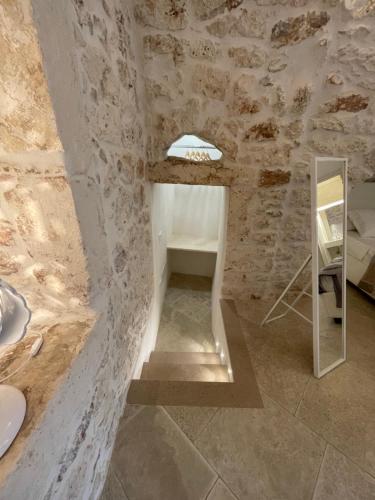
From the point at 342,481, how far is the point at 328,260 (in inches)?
39.9

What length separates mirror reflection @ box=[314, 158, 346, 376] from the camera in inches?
45.3

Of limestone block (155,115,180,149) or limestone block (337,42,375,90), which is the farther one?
limestone block (155,115,180,149)

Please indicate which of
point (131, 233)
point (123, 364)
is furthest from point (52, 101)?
point (123, 364)

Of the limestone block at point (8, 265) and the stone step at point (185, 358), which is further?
the stone step at point (185, 358)

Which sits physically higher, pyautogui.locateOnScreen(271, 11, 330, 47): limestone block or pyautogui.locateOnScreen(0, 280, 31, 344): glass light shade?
pyautogui.locateOnScreen(271, 11, 330, 47): limestone block

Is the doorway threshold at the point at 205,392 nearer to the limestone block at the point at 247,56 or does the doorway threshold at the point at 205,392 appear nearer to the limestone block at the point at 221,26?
the limestone block at the point at 247,56

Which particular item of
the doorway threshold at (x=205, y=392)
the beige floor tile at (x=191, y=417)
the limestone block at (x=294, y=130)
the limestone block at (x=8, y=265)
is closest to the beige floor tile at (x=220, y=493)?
the beige floor tile at (x=191, y=417)

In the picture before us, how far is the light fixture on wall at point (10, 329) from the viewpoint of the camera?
43 cm

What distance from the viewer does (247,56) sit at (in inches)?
41.7

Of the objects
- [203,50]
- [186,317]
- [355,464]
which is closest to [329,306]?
[355,464]

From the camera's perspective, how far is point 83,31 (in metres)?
0.63

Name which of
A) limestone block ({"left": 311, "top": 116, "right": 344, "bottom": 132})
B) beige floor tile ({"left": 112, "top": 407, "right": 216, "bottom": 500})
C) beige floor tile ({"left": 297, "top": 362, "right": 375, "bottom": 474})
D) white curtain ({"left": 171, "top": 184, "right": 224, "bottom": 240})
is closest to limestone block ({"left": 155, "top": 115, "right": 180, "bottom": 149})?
limestone block ({"left": 311, "top": 116, "right": 344, "bottom": 132})

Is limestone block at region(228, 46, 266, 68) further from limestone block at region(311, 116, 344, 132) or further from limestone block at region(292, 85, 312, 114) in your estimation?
limestone block at region(311, 116, 344, 132)

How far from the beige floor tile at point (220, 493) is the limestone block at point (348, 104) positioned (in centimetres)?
195
